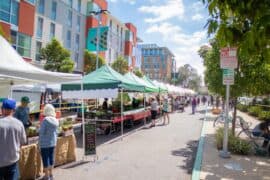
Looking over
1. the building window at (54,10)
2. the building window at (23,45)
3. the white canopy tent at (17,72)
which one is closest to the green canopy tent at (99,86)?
the white canopy tent at (17,72)

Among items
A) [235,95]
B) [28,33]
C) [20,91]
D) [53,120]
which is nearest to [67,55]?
[28,33]

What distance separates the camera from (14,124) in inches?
156

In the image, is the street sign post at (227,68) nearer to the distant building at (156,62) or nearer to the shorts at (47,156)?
the shorts at (47,156)

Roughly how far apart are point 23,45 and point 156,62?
92.2 metres

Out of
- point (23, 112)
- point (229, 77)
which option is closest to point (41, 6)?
point (23, 112)

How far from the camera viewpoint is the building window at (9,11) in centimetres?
2192

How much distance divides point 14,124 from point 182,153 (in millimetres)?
6232

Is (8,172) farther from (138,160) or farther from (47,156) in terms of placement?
(138,160)

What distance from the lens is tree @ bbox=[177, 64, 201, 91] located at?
9881 centimetres

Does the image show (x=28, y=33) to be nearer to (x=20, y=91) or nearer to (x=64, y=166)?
(x=20, y=91)

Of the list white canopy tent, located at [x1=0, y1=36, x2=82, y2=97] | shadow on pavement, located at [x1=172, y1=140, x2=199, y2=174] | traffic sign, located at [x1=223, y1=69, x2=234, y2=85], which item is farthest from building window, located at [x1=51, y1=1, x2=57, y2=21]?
traffic sign, located at [x1=223, y1=69, x2=234, y2=85]

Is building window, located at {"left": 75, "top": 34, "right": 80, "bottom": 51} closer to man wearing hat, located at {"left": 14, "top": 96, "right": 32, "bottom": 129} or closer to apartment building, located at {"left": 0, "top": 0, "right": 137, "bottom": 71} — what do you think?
apartment building, located at {"left": 0, "top": 0, "right": 137, "bottom": 71}

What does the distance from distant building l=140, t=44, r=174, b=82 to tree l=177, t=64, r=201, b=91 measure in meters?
9.88

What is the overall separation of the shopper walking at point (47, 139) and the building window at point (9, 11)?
19.8 m
